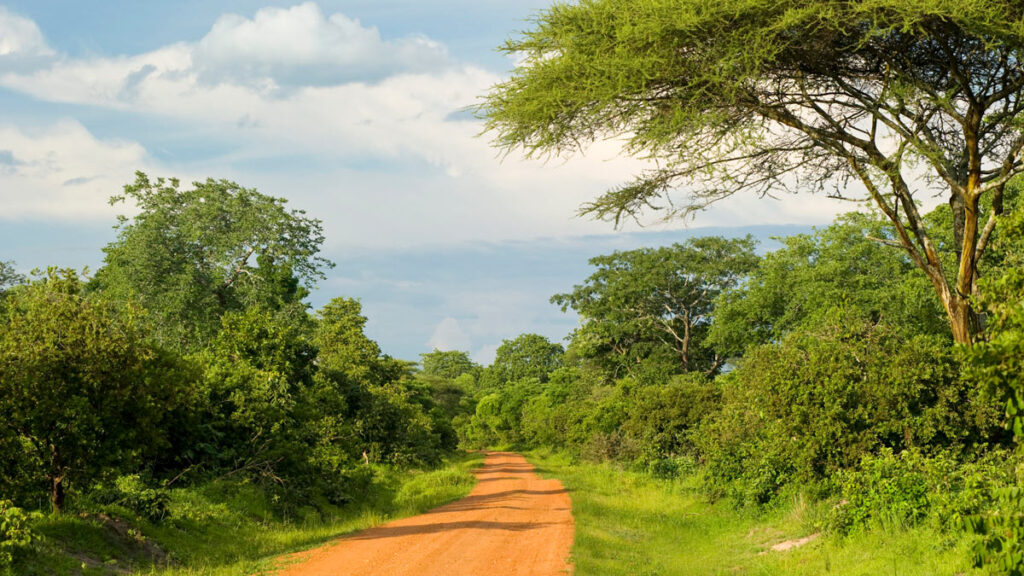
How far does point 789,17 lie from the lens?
12.5 m

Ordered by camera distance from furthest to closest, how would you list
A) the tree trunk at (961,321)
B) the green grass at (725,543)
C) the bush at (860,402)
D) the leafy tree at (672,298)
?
the leafy tree at (672,298)
the bush at (860,402)
the tree trunk at (961,321)
the green grass at (725,543)

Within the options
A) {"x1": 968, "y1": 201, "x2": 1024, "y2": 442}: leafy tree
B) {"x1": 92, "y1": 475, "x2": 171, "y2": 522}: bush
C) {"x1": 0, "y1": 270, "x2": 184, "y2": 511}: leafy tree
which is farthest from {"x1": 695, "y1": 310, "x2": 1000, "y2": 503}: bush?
{"x1": 92, "y1": 475, "x2": 171, "y2": 522}: bush

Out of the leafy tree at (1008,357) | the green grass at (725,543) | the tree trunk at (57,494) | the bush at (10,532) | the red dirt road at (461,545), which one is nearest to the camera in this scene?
the leafy tree at (1008,357)

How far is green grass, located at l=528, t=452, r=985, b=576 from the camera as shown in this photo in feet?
37.5

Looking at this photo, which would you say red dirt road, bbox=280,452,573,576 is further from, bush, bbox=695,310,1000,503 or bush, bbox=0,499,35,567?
bush, bbox=695,310,1000,503

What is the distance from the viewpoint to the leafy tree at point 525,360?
383 feet

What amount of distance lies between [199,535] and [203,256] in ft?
87.2

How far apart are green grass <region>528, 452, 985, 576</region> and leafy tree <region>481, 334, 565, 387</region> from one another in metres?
90.8

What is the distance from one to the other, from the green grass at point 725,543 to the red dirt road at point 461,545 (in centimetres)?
62

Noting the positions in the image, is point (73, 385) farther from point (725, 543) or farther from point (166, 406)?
point (725, 543)

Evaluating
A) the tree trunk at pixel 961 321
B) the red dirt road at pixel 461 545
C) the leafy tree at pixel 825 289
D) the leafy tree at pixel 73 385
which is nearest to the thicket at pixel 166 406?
the leafy tree at pixel 73 385

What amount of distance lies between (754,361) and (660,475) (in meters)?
9.49

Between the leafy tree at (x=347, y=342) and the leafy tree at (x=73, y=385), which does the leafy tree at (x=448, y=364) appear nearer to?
the leafy tree at (x=347, y=342)

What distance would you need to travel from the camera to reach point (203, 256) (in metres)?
39.4
